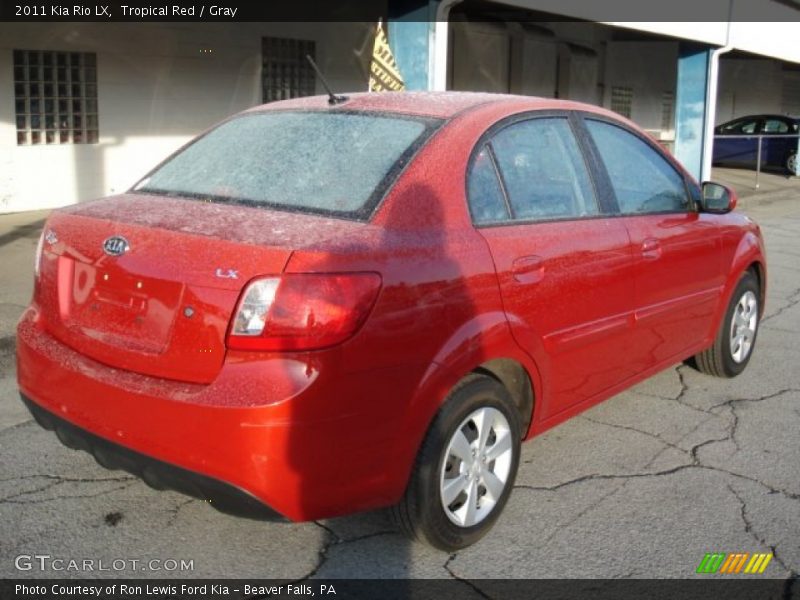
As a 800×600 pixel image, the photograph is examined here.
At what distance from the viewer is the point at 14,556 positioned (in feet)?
10.5

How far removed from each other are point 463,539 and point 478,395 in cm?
54

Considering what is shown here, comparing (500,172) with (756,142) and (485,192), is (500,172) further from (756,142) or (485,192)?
(756,142)

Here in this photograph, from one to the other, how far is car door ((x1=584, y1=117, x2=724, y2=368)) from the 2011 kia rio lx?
5 cm

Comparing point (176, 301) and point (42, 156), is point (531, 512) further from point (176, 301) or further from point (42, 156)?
point (42, 156)

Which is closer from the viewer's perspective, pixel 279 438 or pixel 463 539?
pixel 279 438

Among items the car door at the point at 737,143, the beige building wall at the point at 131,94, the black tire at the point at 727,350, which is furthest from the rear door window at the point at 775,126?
the black tire at the point at 727,350

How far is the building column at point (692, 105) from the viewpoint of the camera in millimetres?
15922

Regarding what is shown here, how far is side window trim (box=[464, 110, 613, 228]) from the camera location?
11.3ft

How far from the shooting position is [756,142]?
2322cm

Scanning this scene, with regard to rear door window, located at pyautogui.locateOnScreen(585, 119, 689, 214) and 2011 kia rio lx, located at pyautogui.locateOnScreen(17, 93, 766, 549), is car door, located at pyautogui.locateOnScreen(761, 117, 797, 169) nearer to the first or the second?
rear door window, located at pyautogui.locateOnScreen(585, 119, 689, 214)

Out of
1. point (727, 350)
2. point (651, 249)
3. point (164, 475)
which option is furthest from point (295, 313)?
point (727, 350)

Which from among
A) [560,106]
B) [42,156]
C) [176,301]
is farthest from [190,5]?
[176,301]

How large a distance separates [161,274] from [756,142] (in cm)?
2301

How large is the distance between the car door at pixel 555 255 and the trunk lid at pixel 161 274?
2.62ft
